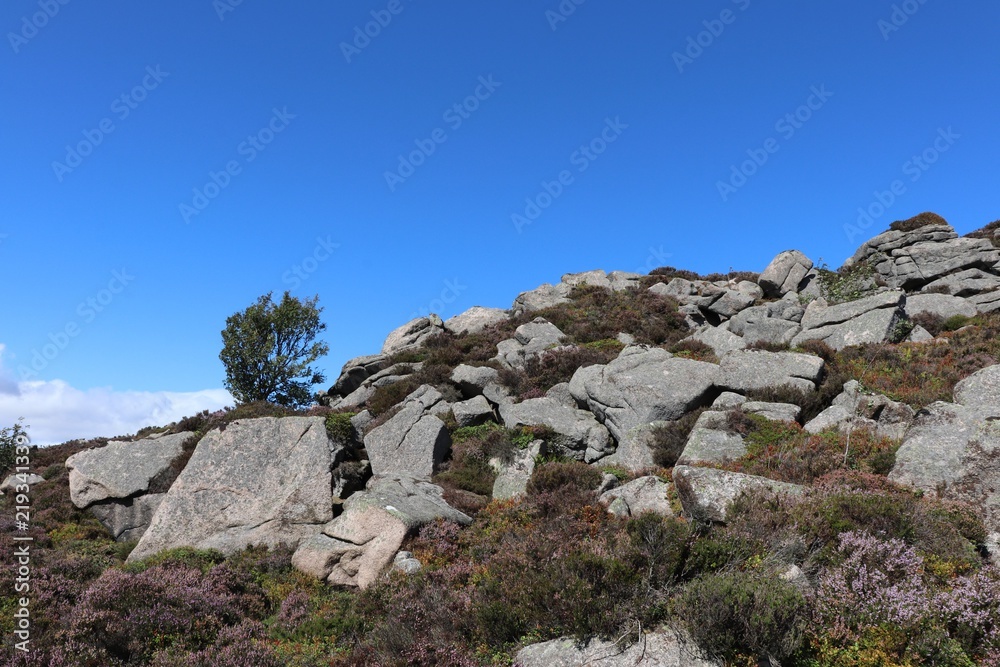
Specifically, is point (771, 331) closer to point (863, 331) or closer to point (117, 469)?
point (863, 331)

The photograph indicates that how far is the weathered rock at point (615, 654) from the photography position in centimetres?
722

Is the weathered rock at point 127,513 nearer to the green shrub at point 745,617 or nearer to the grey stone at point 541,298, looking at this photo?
the green shrub at point 745,617

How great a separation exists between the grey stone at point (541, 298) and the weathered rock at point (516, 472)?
25305 millimetres

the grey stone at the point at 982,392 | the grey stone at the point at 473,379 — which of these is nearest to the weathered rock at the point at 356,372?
the grey stone at the point at 473,379

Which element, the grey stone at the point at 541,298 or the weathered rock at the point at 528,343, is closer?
the weathered rock at the point at 528,343

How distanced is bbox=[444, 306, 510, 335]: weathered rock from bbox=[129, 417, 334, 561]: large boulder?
24.7m

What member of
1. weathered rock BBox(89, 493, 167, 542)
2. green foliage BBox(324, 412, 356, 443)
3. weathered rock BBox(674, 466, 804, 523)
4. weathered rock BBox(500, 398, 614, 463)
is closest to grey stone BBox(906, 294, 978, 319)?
weathered rock BBox(500, 398, 614, 463)

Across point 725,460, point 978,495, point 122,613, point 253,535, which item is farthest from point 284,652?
point 978,495

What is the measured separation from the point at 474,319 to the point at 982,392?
3366cm

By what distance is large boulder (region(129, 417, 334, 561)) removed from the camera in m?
16.0

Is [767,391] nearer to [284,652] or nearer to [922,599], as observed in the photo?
[922,599]

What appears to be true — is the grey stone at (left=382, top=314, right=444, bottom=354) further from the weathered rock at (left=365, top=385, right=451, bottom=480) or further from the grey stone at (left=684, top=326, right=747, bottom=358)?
the grey stone at (left=684, top=326, right=747, bottom=358)

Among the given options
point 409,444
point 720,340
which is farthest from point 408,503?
point 720,340

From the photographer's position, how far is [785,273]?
43.7 meters
